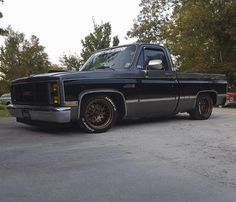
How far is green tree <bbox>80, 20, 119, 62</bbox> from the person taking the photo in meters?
40.0

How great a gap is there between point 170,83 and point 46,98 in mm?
3108

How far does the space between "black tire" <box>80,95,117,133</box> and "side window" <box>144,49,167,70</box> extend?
1.49m

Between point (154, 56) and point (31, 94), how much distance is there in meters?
3.03

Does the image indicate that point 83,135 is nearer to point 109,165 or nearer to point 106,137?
point 106,137

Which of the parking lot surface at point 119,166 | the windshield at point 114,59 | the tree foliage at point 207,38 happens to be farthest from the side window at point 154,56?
the tree foliage at point 207,38

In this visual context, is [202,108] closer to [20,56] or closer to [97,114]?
[97,114]

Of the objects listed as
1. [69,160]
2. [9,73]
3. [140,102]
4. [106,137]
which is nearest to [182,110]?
[140,102]

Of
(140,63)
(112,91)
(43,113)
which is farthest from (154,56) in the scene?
(43,113)

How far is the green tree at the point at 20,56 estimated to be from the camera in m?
49.6

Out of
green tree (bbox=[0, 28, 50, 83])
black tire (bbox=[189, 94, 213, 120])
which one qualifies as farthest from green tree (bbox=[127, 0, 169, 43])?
black tire (bbox=[189, 94, 213, 120])

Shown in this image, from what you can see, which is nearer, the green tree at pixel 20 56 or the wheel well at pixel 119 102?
the wheel well at pixel 119 102

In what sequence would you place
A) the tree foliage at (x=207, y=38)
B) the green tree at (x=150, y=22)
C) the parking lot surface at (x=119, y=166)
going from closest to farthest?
the parking lot surface at (x=119, y=166)
the tree foliage at (x=207, y=38)
the green tree at (x=150, y=22)

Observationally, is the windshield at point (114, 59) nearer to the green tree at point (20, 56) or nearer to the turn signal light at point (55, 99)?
the turn signal light at point (55, 99)

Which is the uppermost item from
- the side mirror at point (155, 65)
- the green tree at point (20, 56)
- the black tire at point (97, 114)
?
the green tree at point (20, 56)
